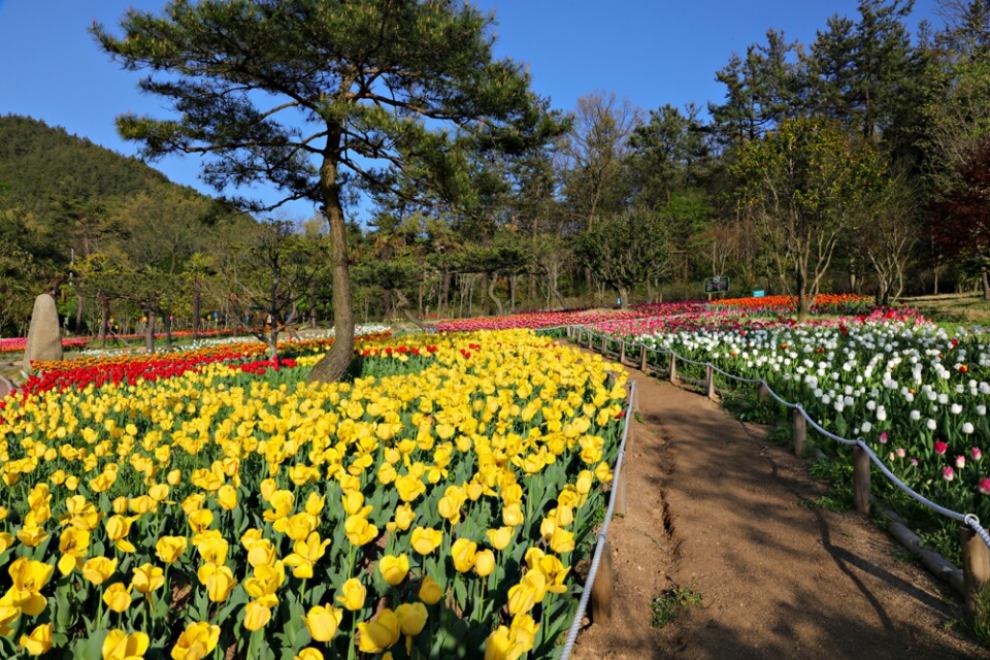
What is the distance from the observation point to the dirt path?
2871 millimetres

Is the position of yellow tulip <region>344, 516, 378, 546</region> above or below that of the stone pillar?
below

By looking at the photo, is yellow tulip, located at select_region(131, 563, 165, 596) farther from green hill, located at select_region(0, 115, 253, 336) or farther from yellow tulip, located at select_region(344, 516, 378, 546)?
green hill, located at select_region(0, 115, 253, 336)

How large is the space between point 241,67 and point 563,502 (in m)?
7.23

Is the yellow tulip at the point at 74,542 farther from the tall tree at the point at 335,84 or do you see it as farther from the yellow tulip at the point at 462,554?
the tall tree at the point at 335,84

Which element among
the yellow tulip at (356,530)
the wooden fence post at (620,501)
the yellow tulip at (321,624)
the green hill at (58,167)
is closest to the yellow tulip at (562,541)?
the yellow tulip at (356,530)

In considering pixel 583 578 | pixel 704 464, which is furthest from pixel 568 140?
pixel 583 578

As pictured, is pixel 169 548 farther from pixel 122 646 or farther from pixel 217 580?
pixel 122 646

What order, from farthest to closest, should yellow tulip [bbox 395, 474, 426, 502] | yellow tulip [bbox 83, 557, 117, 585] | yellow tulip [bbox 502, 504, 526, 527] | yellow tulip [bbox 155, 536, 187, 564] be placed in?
yellow tulip [bbox 395, 474, 426, 502] → yellow tulip [bbox 502, 504, 526, 527] → yellow tulip [bbox 155, 536, 187, 564] → yellow tulip [bbox 83, 557, 117, 585]

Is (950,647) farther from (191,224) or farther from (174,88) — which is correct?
(191,224)

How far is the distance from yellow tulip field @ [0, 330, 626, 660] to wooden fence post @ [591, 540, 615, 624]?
5.9 inches

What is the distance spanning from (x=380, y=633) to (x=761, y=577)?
2812mm

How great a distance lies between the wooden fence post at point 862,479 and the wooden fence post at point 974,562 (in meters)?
1.35

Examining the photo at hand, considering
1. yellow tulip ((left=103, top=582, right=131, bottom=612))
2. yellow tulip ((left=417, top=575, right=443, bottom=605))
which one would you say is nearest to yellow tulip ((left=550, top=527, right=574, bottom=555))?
yellow tulip ((left=417, top=575, right=443, bottom=605))

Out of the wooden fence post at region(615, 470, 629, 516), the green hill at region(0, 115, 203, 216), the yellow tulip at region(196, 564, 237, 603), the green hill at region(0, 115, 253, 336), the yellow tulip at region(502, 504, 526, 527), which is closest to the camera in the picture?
the yellow tulip at region(196, 564, 237, 603)
